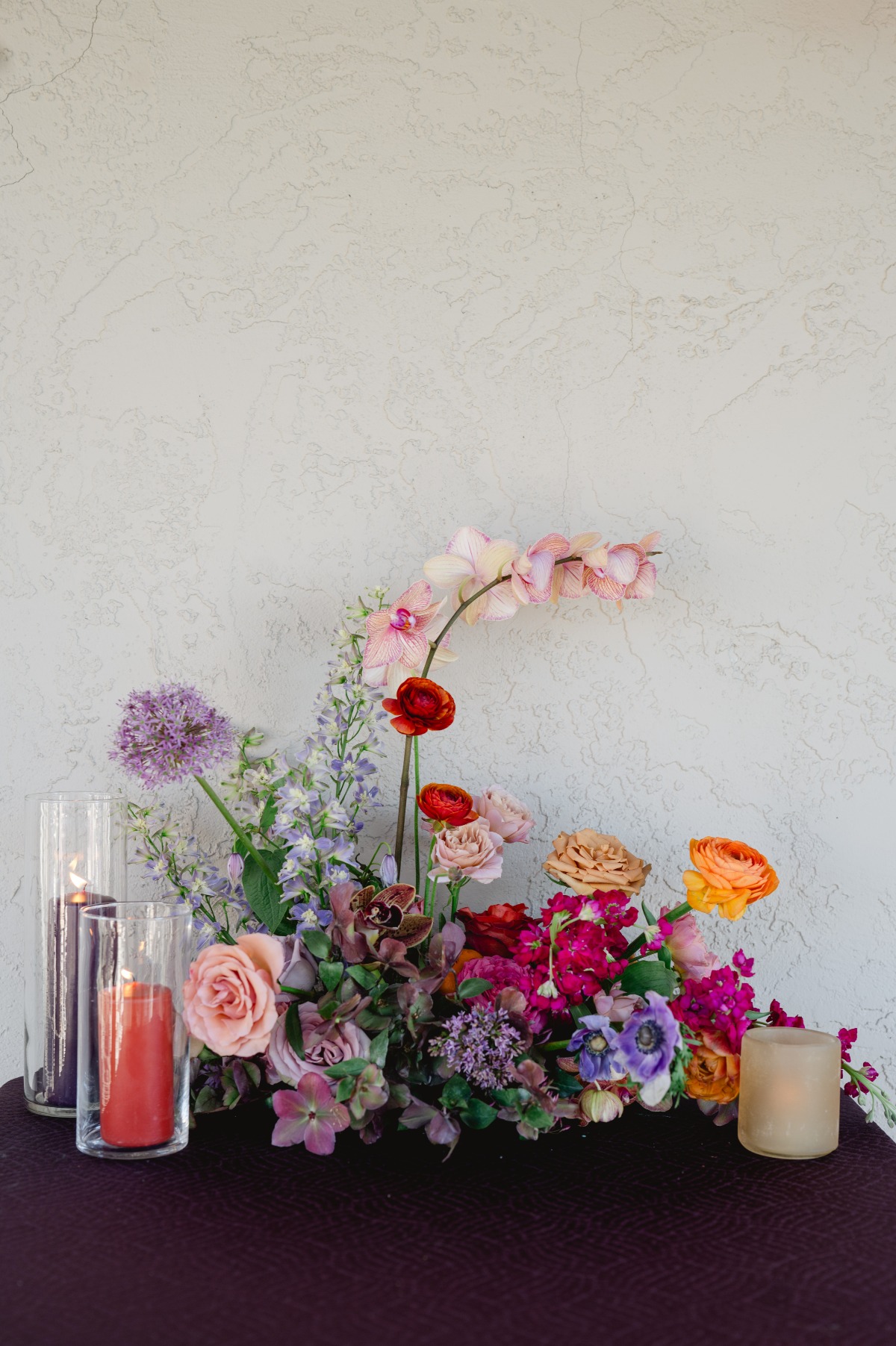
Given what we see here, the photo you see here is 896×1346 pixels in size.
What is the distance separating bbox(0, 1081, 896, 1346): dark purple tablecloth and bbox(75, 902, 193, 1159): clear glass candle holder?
0.03 meters

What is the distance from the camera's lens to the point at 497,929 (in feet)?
3.81

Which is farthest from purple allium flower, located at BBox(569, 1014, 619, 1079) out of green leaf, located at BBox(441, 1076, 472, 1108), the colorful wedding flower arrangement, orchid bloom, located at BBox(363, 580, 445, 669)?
orchid bloom, located at BBox(363, 580, 445, 669)

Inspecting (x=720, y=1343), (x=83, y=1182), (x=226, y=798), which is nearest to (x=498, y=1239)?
(x=720, y=1343)

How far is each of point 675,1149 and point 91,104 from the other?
1.51m

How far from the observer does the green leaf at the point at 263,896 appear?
1146mm

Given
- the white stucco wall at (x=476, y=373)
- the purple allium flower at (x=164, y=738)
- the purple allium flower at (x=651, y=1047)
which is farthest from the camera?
the white stucco wall at (x=476, y=373)

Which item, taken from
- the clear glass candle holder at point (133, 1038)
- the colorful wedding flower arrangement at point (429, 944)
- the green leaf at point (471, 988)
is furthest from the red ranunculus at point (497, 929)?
the clear glass candle holder at point (133, 1038)

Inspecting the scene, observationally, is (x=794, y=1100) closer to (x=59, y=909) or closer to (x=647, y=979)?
(x=647, y=979)

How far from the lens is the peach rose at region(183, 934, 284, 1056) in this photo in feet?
3.20

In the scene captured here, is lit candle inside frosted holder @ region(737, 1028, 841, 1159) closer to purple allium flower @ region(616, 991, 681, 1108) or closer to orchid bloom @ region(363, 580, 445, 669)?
purple allium flower @ region(616, 991, 681, 1108)

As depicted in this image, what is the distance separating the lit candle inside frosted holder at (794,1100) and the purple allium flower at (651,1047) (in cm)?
11

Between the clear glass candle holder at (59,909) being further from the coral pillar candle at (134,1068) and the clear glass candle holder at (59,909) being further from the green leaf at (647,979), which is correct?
the green leaf at (647,979)

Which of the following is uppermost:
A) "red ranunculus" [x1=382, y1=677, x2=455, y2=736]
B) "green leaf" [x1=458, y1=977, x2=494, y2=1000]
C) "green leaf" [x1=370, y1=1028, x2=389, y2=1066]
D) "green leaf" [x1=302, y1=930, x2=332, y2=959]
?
"red ranunculus" [x1=382, y1=677, x2=455, y2=736]

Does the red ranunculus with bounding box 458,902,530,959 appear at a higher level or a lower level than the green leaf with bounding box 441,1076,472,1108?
higher
